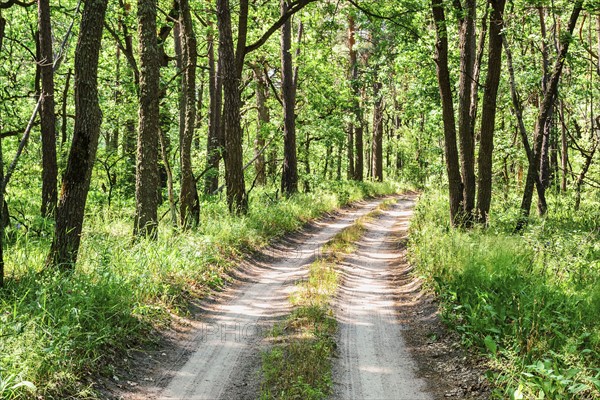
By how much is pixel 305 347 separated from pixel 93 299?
2.52m

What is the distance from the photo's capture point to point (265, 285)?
973cm

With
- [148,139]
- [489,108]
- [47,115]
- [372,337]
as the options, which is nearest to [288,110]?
[489,108]

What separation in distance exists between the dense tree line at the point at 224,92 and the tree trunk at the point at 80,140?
17 millimetres

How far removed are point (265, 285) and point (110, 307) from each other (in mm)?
3999

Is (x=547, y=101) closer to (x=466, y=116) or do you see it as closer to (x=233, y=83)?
(x=466, y=116)

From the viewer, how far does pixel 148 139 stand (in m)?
9.71

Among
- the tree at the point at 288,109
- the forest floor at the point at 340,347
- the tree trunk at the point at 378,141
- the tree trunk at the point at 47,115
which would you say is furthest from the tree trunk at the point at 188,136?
the tree trunk at the point at 378,141

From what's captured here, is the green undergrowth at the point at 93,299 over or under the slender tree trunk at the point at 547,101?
under

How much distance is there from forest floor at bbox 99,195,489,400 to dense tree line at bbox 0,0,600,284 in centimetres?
204

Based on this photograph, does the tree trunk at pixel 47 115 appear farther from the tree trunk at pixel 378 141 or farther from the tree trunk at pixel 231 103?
the tree trunk at pixel 378 141

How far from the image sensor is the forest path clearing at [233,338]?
528 cm

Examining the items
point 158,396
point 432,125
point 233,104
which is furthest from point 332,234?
point 158,396

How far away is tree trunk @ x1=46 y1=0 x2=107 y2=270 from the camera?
22.0 ft

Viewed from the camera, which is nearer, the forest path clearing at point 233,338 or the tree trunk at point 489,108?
the forest path clearing at point 233,338
